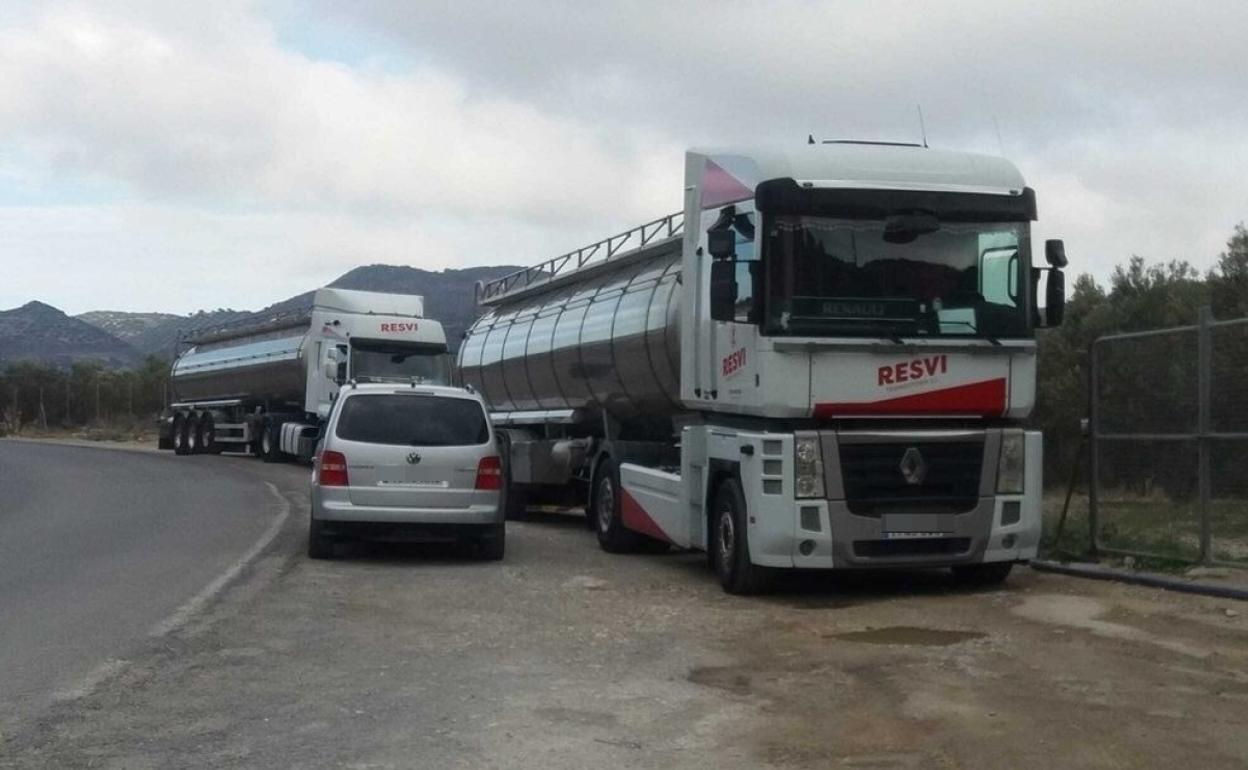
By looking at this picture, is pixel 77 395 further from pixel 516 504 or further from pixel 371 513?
pixel 371 513

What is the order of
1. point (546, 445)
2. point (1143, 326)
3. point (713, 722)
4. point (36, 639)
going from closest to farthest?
point (713, 722)
point (36, 639)
point (546, 445)
point (1143, 326)

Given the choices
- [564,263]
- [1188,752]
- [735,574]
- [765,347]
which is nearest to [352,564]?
[735,574]

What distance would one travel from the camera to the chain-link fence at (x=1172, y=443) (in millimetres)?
12547

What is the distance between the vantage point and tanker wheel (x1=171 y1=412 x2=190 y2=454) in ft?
150

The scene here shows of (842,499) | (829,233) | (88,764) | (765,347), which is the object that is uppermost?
(829,233)

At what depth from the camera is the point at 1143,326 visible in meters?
27.3

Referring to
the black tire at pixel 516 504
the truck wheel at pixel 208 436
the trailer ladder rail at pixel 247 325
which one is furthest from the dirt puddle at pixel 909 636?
the truck wheel at pixel 208 436

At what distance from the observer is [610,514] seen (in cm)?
1661

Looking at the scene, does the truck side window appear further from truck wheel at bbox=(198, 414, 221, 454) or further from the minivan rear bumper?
truck wheel at bbox=(198, 414, 221, 454)

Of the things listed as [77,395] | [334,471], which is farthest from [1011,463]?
[77,395]

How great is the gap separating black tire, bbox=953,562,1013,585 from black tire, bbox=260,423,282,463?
27.5m

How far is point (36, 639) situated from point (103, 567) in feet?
15.1

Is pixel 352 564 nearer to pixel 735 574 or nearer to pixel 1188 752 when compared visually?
pixel 735 574

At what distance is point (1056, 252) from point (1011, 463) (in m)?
1.73
